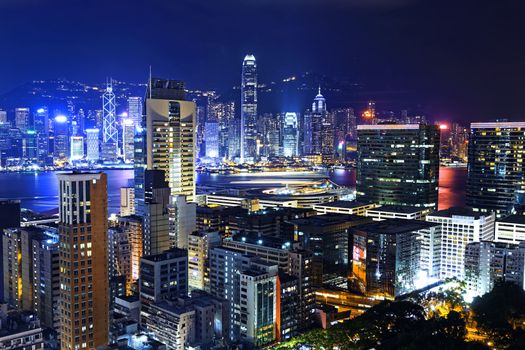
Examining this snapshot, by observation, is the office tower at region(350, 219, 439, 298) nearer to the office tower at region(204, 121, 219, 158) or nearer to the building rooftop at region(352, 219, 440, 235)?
the building rooftop at region(352, 219, 440, 235)

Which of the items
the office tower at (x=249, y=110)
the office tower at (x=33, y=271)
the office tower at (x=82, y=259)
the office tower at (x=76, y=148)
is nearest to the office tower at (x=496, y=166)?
the office tower at (x=33, y=271)

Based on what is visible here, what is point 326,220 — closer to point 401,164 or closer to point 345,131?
point 401,164

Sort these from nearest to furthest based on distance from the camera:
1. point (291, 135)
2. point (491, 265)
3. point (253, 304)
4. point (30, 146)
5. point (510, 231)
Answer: point (253, 304), point (491, 265), point (510, 231), point (30, 146), point (291, 135)

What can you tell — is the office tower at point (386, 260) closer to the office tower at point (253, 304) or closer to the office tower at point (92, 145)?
the office tower at point (253, 304)

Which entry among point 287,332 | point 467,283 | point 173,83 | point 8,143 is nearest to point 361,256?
point 467,283

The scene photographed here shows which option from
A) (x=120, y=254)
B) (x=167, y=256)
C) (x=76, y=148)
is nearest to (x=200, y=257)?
(x=167, y=256)

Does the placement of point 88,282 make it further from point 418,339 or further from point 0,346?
point 418,339

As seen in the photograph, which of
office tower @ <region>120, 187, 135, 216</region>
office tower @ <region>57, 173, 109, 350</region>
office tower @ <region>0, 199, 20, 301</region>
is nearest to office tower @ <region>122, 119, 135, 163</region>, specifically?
office tower @ <region>120, 187, 135, 216</region>
